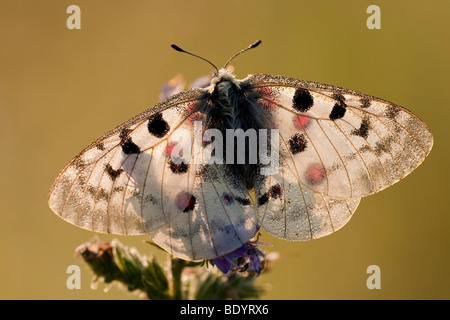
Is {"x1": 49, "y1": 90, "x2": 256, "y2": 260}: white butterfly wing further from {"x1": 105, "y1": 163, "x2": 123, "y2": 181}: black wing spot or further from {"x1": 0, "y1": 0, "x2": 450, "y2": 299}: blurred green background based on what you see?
{"x1": 0, "y1": 0, "x2": 450, "y2": 299}: blurred green background

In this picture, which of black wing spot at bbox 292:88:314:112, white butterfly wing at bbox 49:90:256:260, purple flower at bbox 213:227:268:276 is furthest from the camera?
purple flower at bbox 213:227:268:276

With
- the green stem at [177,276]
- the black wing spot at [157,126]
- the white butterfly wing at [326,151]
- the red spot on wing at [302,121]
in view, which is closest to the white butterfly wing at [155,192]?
the black wing spot at [157,126]

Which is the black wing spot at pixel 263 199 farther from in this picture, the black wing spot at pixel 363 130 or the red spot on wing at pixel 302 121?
the black wing spot at pixel 363 130

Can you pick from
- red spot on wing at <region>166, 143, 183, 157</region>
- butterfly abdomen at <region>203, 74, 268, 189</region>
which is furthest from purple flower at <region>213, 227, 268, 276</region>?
red spot on wing at <region>166, 143, 183, 157</region>

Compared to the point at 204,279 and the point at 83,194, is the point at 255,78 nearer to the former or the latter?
the point at 83,194

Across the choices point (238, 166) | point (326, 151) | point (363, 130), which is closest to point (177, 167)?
point (238, 166)

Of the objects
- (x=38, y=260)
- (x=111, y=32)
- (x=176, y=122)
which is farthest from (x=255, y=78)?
(x=111, y=32)
